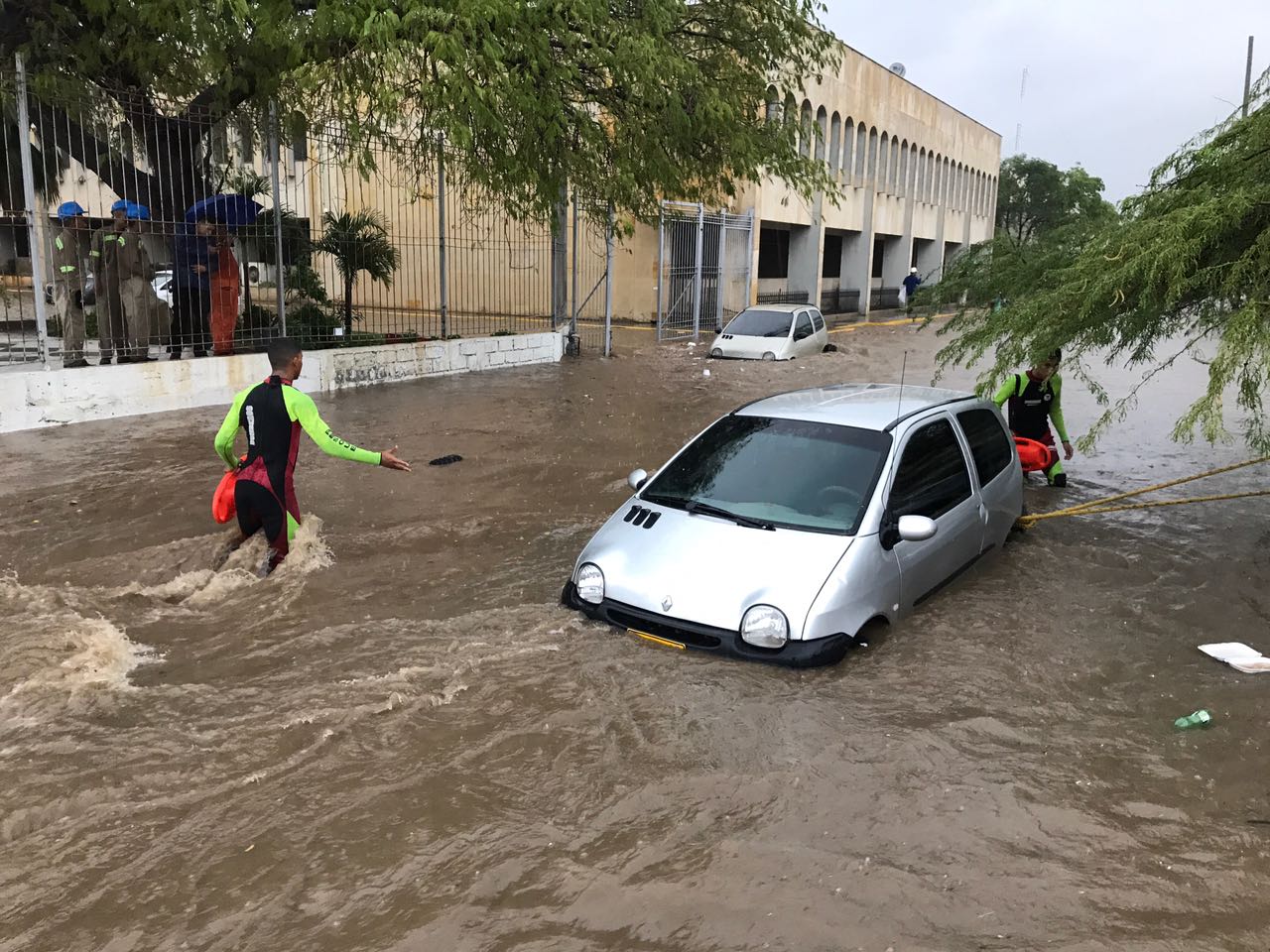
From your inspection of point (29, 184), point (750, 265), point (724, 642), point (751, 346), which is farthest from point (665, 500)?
point (750, 265)

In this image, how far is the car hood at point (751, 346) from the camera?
820 inches

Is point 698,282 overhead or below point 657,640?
overhead

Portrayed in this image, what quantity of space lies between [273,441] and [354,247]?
1041 cm

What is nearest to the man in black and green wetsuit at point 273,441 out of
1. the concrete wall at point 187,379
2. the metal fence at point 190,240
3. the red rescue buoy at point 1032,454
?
the metal fence at point 190,240

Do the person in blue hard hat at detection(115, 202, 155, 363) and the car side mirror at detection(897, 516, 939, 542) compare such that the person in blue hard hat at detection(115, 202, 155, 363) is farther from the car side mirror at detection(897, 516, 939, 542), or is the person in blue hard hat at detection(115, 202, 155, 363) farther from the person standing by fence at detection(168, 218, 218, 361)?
the car side mirror at detection(897, 516, 939, 542)

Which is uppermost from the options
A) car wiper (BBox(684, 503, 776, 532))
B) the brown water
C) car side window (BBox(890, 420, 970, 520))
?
car side window (BBox(890, 420, 970, 520))

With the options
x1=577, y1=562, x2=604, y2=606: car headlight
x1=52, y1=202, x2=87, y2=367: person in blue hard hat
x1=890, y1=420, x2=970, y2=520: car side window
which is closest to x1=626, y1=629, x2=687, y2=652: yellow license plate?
x1=577, y1=562, x2=604, y2=606: car headlight

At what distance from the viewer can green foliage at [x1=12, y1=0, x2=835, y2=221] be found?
9.34 meters

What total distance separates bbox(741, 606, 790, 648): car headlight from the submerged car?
53.3 ft

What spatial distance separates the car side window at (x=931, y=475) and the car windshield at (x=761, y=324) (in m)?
15.1

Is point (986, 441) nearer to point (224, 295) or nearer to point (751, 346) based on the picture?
point (224, 295)

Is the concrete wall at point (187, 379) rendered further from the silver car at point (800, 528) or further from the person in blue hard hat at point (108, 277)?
the silver car at point (800, 528)

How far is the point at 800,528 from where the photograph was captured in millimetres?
5363

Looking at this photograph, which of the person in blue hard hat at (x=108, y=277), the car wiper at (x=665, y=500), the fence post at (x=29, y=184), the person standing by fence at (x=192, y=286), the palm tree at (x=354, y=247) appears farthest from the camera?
the palm tree at (x=354, y=247)
